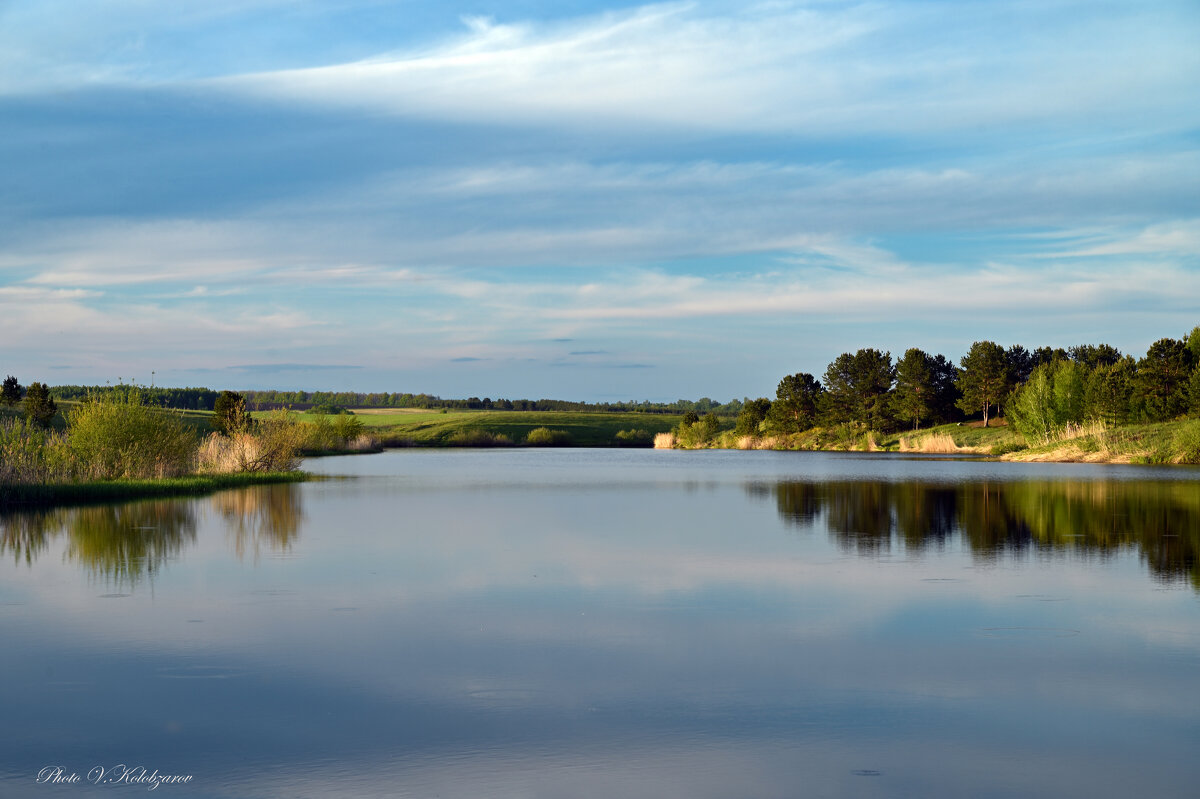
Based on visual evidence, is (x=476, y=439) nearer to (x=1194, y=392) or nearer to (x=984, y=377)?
Answer: (x=984, y=377)

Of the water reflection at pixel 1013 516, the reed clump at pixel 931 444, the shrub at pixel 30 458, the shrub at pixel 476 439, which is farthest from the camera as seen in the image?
the shrub at pixel 476 439

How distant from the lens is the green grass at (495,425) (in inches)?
4028

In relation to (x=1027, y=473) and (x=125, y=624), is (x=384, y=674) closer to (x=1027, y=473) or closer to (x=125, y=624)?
(x=125, y=624)

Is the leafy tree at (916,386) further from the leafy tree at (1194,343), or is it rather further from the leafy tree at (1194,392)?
the leafy tree at (1194,392)

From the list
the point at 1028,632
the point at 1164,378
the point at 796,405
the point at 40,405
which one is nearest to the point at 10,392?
the point at 40,405

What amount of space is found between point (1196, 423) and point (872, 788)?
46.3 meters

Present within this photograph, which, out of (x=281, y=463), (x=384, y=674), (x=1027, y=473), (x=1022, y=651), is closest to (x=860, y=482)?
(x=1027, y=473)

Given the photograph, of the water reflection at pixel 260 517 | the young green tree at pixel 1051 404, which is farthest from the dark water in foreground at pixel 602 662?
the young green tree at pixel 1051 404

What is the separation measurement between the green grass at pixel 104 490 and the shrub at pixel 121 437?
0.78 metres

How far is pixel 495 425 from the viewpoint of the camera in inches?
4461

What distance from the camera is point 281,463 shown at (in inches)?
1420

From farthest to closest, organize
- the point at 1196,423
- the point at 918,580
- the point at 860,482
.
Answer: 1. the point at 1196,423
2. the point at 860,482
3. the point at 918,580

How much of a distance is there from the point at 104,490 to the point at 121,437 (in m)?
2.77

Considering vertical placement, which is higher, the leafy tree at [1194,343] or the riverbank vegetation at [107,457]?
the leafy tree at [1194,343]
